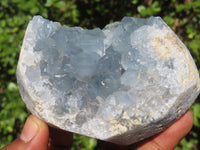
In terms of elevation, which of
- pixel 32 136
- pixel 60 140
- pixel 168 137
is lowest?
pixel 60 140

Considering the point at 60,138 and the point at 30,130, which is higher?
the point at 30,130

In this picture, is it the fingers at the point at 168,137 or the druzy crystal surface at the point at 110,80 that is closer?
the druzy crystal surface at the point at 110,80

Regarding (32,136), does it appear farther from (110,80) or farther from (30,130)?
(110,80)

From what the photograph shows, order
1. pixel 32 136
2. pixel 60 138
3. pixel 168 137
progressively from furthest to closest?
pixel 60 138, pixel 168 137, pixel 32 136

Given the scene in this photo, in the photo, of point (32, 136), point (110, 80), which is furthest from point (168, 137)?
point (32, 136)

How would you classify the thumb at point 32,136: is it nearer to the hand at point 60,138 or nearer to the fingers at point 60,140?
the hand at point 60,138

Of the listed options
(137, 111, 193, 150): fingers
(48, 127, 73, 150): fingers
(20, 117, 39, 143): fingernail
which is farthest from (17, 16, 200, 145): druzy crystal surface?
(48, 127, 73, 150): fingers

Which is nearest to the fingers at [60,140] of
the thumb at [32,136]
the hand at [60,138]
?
the hand at [60,138]

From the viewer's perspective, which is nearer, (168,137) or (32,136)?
(32,136)

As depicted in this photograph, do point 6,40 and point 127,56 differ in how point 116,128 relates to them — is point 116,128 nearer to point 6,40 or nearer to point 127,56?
point 127,56
